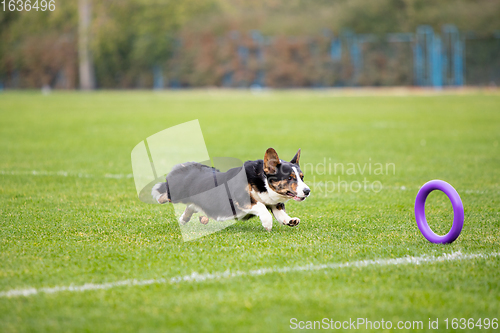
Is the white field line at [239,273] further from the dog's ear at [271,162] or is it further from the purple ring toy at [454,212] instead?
the dog's ear at [271,162]

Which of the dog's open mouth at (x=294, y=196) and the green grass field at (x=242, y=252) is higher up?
the dog's open mouth at (x=294, y=196)

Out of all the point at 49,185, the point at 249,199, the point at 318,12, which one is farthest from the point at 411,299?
the point at 318,12

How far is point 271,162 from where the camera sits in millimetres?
4945

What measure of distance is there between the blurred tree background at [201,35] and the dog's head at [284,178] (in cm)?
3590

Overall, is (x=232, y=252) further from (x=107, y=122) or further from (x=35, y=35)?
(x=35, y=35)

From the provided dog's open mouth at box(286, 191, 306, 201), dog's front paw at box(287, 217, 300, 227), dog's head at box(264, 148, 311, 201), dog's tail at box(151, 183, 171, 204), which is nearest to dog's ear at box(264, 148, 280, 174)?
dog's head at box(264, 148, 311, 201)

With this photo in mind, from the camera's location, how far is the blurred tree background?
4147cm

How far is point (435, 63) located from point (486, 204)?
33.2 meters

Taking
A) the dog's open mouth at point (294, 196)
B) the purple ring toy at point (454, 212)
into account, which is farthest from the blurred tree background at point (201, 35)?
the dog's open mouth at point (294, 196)

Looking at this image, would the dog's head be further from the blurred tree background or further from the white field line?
the blurred tree background

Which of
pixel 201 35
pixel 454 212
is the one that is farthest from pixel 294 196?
pixel 201 35

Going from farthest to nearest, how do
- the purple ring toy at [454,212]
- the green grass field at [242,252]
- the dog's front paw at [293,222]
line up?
the dog's front paw at [293,222]
the purple ring toy at [454,212]
the green grass field at [242,252]

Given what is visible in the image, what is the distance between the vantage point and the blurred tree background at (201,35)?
136ft

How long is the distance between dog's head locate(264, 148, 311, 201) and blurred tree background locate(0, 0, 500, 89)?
35901 millimetres
